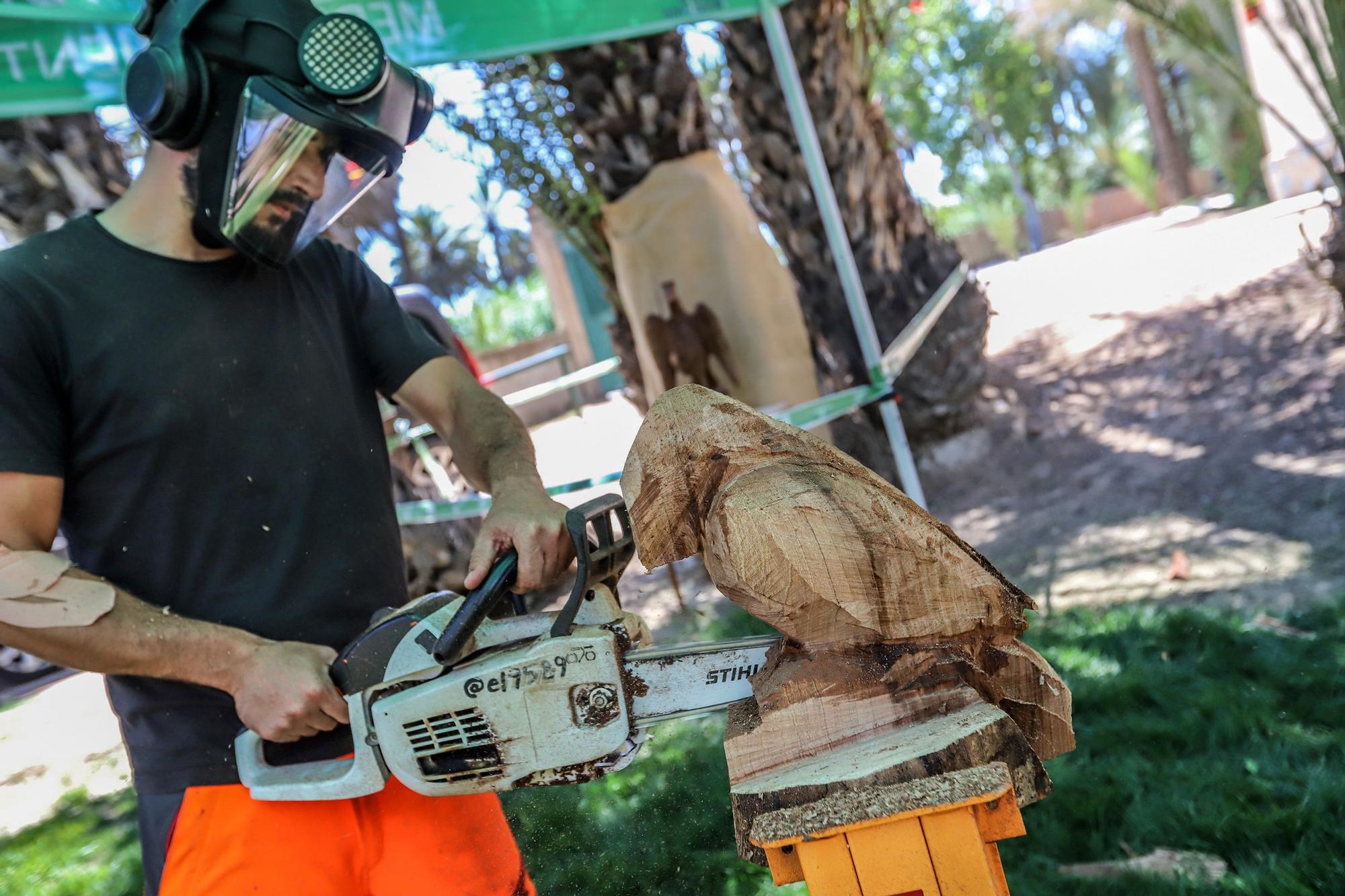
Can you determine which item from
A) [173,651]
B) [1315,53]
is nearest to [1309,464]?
[1315,53]

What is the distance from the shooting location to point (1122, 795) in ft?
8.48

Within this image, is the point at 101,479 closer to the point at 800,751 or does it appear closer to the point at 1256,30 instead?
the point at 800,751

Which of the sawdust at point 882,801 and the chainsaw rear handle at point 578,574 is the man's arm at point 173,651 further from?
the sawdust at point 882,801

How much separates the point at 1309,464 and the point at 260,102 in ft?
15.6

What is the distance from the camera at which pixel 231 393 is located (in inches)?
69.3

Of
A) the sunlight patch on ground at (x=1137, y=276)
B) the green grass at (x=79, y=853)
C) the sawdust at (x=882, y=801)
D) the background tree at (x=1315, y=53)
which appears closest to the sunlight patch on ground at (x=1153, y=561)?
the background tree at (x=1315, y=53)

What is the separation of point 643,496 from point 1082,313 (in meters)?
7.53

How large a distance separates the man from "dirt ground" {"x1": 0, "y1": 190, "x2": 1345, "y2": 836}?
8.69 feet

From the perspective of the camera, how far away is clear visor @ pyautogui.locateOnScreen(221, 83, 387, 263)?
1.72m

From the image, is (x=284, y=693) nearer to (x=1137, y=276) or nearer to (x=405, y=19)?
(x=405, y=19)

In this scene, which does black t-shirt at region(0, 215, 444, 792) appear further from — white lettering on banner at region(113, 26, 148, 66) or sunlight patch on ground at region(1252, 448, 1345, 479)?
sunlight patch on ground at region(1252, 448, 1345, 479)

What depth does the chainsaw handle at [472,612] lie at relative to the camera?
1455mm

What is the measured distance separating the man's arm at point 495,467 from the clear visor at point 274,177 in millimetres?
392

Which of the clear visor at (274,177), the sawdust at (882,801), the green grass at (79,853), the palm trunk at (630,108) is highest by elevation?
the palm trunk at (630,108)
